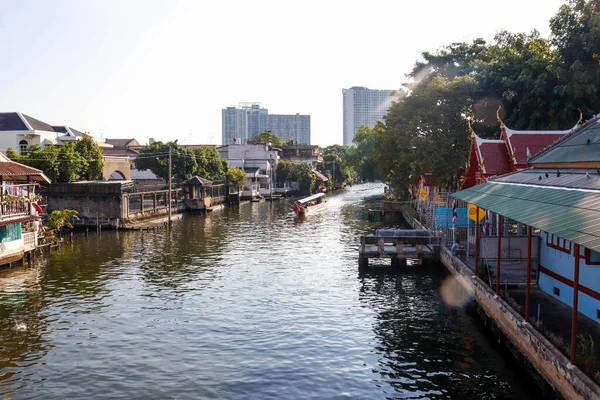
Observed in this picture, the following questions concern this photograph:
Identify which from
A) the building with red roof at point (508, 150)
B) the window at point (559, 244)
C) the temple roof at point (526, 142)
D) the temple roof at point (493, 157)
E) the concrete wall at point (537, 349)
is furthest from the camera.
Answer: the temple roof at point (493, 157)

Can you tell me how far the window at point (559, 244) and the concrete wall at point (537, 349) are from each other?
10.9 ft

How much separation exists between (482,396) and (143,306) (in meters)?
17.3

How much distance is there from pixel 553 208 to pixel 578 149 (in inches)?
304

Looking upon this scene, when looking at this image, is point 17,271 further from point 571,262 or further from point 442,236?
point 571,262

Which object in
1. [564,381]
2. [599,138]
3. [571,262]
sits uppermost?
[599,138]

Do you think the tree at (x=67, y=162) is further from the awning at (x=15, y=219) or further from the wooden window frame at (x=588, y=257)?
the wooden window frame at (x=588, y=257)

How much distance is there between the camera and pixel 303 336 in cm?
2316

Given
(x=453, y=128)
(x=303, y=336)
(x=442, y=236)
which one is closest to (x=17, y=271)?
(x=303, y=336)

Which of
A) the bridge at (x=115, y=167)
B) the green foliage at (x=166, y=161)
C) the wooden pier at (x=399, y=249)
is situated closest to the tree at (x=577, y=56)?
the wooden pier at (x=399, y=249)

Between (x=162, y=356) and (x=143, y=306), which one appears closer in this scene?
(x=162, y=356)

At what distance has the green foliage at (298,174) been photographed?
398ft

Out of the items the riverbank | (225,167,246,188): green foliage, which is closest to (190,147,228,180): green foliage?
(225,167,246,188): green foliage

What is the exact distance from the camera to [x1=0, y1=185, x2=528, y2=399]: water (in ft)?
60.2

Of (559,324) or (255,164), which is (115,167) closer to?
(255,164)
